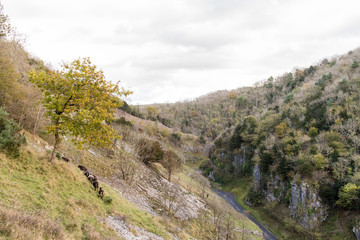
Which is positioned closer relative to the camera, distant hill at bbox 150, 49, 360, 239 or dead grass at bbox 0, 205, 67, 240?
dead grass at bbox 0, 205, 67, 240

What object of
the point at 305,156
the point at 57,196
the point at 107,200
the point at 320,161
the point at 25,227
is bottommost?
the point at 107,200

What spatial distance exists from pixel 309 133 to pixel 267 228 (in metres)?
25.1

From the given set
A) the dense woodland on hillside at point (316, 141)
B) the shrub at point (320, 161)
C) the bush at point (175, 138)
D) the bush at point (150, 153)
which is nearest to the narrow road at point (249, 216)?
the dense woodland on hillside at point (316, 141)

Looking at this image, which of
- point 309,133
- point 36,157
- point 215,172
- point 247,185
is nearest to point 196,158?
point 215,172

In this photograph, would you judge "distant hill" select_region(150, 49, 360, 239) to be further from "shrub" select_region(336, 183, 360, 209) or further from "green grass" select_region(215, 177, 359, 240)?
"green grass" select_region(215, 177, 359, 240)

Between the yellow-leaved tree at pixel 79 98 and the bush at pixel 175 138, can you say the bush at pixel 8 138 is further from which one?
the bush at pixel 175 138

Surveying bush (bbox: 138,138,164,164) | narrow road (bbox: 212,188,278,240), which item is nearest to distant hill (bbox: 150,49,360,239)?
narrow road (bbox: 212,188,278,240)

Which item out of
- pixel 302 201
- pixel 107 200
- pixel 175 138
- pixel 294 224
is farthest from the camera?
pixel 175 138

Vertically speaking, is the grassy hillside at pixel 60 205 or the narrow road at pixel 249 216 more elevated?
the grassy hillside at pixel 60 205

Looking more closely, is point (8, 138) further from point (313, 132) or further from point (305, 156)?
point (313, 132)

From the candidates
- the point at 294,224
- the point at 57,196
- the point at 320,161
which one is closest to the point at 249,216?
the point at 294,224

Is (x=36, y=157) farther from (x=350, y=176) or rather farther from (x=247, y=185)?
(x=247, y=185)

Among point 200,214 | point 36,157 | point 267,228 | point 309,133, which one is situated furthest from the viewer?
point 309,133

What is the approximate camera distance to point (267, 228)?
138 ft
